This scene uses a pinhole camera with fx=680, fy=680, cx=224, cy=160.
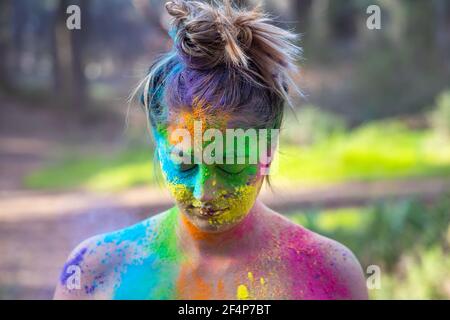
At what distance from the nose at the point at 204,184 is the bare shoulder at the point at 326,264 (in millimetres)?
333

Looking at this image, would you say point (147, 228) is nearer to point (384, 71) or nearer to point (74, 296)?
point (74, 296)

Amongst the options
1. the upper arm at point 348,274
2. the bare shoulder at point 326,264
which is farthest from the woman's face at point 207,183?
the upper arm at point 348,274

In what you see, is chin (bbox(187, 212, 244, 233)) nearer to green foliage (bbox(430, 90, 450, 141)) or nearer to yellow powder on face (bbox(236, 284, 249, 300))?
yellow powder on face (bbox(236, 284, 249, 300))

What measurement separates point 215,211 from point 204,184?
0.09 metres

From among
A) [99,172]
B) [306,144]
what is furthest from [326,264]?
[306,144]

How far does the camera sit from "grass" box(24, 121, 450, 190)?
29.4ft

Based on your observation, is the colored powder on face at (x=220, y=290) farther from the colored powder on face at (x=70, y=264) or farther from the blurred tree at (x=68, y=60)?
the blurred tree at (x=68, y=60)

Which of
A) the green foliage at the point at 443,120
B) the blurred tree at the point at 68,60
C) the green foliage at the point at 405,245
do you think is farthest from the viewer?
the blurred tree at the point at 68,60

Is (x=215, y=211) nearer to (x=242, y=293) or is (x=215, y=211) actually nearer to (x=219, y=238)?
(x=219, y=238)

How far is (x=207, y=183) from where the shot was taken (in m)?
1.70

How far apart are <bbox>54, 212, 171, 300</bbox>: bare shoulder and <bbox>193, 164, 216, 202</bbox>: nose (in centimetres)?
32

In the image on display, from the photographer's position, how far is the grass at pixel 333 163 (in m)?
8.97

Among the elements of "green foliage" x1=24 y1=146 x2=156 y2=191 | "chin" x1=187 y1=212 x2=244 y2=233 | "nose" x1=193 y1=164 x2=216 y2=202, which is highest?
"nose" x1=193 y1=164 x2=216 y2=202

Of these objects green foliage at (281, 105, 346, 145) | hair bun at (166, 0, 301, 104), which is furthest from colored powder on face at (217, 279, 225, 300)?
green foliage at (281, 105, 346, 145)
